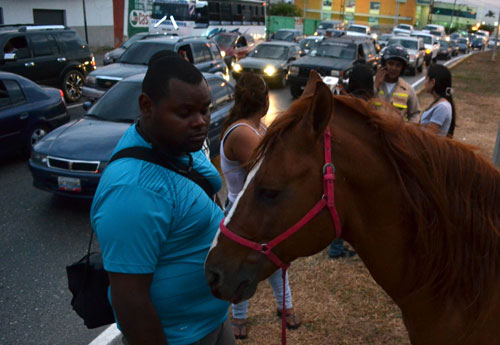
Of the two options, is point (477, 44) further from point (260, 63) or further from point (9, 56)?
point (9, 56)

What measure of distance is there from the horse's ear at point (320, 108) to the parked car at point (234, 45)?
71.4ft

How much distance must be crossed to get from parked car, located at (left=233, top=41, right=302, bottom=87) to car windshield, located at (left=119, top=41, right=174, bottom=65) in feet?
15.9

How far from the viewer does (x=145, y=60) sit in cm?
1246

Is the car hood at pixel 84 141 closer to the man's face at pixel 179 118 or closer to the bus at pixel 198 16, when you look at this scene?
the man's face at pixel 179 118

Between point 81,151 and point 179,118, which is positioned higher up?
point 179,118

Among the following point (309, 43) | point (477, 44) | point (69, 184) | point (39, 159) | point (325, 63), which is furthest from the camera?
point (477, 44)

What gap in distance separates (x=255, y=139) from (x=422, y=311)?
1.70m

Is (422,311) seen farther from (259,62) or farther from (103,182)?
(259,62)

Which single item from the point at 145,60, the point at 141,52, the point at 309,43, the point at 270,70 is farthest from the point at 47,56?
the point at 309,43

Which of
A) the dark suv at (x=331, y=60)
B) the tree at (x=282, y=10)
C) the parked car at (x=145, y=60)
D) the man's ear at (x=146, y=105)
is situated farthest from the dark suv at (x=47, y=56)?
the tree at (x=282, y=10)

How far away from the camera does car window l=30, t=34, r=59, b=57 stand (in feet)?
43.0

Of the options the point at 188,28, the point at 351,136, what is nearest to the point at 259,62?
the point at 188,28

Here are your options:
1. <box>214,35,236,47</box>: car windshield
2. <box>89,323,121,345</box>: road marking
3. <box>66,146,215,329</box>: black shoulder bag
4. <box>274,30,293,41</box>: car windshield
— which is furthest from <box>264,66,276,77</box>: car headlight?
<box>66,146,215,329</box>: black shoulder bag

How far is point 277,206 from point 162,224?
0.46m
